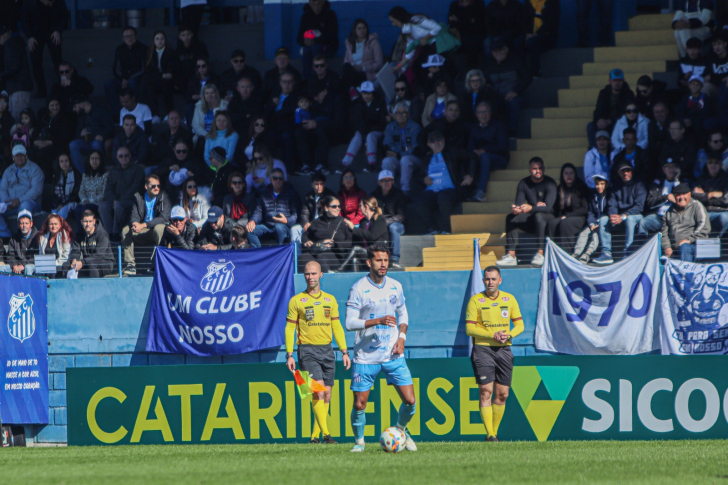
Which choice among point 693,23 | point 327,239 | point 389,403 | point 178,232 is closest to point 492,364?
point 389,403

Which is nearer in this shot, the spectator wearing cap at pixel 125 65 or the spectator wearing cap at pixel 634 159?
the spectator wearing cap at pixel 634 159

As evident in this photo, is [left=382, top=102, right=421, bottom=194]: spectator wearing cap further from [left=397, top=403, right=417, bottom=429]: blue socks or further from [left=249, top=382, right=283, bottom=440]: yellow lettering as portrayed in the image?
[left=397, top=403, right=417, bottom=429]: blue socks

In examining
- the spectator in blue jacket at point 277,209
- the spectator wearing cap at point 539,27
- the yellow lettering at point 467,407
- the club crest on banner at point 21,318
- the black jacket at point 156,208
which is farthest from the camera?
the spectator wearing cap at point 539,27

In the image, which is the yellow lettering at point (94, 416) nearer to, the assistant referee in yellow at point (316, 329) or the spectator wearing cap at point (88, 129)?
the assistant referee in yellow at point (316, 329)

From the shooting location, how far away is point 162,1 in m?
21.0

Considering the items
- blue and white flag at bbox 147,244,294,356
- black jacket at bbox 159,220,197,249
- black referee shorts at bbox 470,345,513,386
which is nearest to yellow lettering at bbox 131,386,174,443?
blue and white flag at bbox 147,244,294,356

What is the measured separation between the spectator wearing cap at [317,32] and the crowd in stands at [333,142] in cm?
3

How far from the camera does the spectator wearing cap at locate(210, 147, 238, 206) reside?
53.2ft

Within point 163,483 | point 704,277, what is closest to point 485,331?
point 704,277

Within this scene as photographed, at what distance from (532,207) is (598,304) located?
6.19ft

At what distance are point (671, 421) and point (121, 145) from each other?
10.2 m

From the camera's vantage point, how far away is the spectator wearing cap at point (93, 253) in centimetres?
1486

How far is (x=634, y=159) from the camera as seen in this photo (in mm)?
14828

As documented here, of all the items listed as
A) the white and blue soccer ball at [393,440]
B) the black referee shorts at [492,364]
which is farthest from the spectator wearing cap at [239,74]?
the white and blue soccer ball at [393,440]
